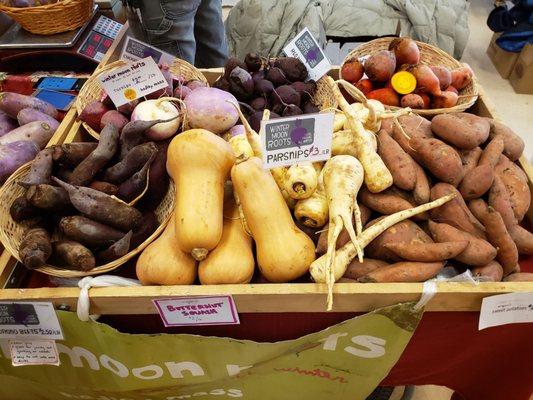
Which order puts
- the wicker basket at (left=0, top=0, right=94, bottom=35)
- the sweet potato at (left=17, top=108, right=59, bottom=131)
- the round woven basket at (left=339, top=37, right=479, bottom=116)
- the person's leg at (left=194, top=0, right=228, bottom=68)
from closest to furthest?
the sweet potato at (left=17, top=108, right=59, bottom=131) < the round woven basket at (left=339, top=37, right=479, bottom=116) < the wicker basket at (left=0, top=0, right=94, bottom=35) < the person's leg at (left=194, top=0, right=228, bottom=68)

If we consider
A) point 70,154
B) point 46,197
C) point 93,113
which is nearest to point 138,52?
point 93,113

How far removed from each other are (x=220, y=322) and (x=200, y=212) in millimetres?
262

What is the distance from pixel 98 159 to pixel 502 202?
1052mm

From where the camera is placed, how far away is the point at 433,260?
96cm

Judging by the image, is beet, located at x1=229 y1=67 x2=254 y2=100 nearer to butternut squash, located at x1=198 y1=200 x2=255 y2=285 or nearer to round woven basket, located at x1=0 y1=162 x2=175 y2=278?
round woven basket, located at x1=0 y1=162 x2=175 y2=278

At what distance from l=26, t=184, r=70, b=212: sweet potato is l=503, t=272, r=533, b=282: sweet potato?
3.57 ft

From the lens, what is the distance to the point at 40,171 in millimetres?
1089

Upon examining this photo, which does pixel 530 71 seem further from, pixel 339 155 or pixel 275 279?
pixel 275 279

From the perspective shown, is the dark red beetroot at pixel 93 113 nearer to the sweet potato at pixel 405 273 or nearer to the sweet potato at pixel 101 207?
the sweet potato at pixel 101 207

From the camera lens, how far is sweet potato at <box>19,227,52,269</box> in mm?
943

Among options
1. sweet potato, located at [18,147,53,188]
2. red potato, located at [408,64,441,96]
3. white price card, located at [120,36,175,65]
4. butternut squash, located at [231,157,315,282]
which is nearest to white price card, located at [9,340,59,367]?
sweet potato, located at [18,147,53,188]

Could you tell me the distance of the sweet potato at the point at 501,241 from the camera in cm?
98

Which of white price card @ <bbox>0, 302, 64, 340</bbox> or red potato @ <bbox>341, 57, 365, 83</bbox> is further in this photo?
red potato @ <bbox>341, 57, 365, 83</bbox>

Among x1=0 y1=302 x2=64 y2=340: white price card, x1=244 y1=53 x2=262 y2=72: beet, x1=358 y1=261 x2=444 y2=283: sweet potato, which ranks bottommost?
x1=0 y1=302 x2=64 y2=340: white price card
